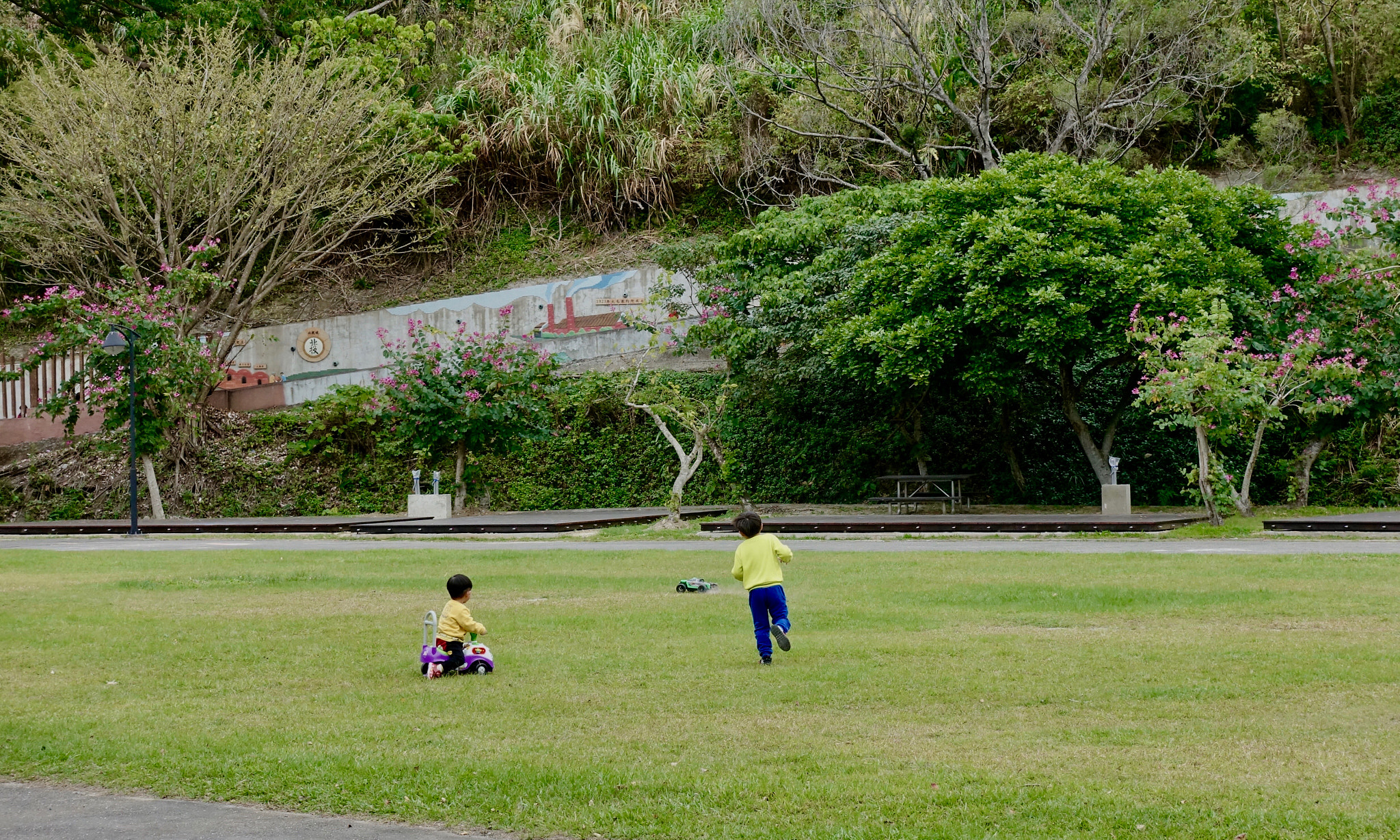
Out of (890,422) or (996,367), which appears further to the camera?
(890,422)

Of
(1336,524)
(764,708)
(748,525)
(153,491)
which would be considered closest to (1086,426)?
(1336,524)

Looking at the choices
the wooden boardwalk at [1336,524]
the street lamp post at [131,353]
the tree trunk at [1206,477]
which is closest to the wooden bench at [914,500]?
the tree trunk at [1206,477]

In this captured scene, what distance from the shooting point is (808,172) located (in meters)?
30.9

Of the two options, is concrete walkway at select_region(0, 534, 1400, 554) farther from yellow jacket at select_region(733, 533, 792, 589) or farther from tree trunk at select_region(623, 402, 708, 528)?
yellow jacket at select_region(733, 533, 792, 589)

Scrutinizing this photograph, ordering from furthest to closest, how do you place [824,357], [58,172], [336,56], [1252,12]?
1. [1252,12]
2. [336,56]
3. [58,172]
4. [824,357]

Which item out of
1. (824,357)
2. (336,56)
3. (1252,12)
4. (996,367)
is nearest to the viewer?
(996,367)

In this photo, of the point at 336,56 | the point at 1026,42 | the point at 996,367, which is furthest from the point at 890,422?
the point at 336,56

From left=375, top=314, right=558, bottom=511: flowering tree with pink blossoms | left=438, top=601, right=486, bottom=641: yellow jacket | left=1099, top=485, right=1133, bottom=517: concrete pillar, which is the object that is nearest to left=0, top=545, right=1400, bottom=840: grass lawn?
left=438, top=601, right=486, bottom=641: yellow jacket

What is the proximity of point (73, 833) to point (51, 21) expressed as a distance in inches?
1355

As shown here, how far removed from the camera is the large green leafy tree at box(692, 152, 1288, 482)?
1942 centimetres

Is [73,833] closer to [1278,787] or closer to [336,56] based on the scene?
[1278,787]

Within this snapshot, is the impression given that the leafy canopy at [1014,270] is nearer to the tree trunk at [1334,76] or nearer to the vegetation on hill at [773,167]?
the vegetation on hill at [773,167]

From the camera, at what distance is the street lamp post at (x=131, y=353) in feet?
72.7

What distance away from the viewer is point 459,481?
25031 mm
